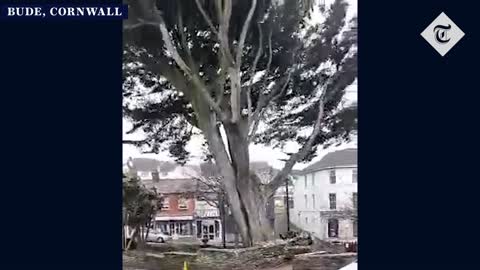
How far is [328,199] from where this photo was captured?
2693 millimetres

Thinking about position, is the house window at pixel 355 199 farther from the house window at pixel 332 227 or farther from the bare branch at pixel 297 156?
the bare branch at pixel 297 156

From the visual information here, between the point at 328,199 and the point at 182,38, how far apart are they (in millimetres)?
1045

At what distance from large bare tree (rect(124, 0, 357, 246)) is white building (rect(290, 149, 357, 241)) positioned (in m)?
0.09

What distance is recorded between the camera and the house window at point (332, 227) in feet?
8.86

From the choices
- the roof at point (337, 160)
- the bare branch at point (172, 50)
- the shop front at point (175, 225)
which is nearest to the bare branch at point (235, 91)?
the bare branch at point (172, 50)

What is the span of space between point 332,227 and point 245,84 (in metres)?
0.81

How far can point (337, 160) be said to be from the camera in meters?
2.71

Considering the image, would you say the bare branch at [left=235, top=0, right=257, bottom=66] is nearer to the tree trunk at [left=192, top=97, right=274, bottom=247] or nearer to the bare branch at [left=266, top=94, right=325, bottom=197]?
the tree trunk at [left=192, top=97, right=274, bottom=247]

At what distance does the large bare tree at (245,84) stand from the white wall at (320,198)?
114mm
